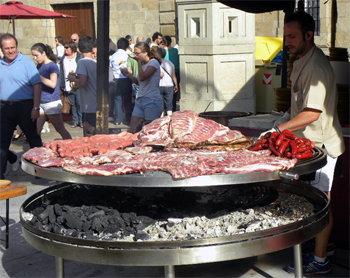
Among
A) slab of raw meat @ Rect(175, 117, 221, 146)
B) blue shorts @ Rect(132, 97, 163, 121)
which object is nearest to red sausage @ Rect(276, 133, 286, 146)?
slab of raw meat @ Rect(175, 117, 221, 146)

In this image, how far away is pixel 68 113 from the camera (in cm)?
1406

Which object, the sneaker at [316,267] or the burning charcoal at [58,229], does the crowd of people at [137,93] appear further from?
the burning charcoal at [58,229]

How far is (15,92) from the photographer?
7.34 m

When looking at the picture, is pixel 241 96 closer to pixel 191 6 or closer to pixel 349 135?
pixel 191 6

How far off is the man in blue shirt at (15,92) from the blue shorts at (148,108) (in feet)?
5.25

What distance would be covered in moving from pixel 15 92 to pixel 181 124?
169 inches

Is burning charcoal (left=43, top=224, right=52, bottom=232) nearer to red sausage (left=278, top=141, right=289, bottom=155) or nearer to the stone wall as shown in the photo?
red sausage (left=278, top=141, right=289, bottom=155)

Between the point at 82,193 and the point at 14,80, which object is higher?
the point at 14,80

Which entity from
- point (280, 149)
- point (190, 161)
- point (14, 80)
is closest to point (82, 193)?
point (190, 161)

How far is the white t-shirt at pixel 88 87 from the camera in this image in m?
7.84

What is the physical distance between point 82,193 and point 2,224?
7.31 ft

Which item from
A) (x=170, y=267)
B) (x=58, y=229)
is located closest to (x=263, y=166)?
(x=170, y=267)

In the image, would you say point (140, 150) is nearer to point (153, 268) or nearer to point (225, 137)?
point (225, 137)

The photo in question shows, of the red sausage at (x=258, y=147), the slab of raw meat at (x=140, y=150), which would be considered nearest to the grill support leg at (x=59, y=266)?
the slab of raw meat at (x=140, y=150)
